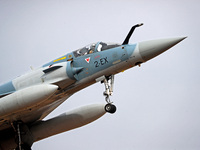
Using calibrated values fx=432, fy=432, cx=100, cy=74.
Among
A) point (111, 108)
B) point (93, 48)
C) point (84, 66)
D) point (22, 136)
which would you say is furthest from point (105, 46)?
point (22, 136)

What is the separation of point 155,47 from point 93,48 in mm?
3244

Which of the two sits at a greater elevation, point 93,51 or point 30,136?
point 93,51

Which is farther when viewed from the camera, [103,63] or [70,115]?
[70,115]

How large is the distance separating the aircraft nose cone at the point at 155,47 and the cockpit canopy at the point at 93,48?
1552 mm

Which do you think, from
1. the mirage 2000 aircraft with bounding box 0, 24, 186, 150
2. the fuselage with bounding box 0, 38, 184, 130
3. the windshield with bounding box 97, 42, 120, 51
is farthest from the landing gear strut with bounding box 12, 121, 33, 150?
the windshield with bounding box 97, 42, 120, 51

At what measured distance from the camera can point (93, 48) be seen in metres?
21.8

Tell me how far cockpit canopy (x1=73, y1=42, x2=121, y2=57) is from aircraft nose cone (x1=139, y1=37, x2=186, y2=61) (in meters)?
1.55

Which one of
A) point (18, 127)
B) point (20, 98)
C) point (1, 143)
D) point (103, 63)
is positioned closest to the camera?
point (20, 98)

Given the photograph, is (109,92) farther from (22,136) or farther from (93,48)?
(22,136)

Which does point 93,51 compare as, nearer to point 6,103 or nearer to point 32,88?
point 32,88

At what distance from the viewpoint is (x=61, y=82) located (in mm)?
21125

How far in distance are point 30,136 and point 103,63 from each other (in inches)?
273

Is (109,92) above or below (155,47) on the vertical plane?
below

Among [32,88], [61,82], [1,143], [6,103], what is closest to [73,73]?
[61,82]
